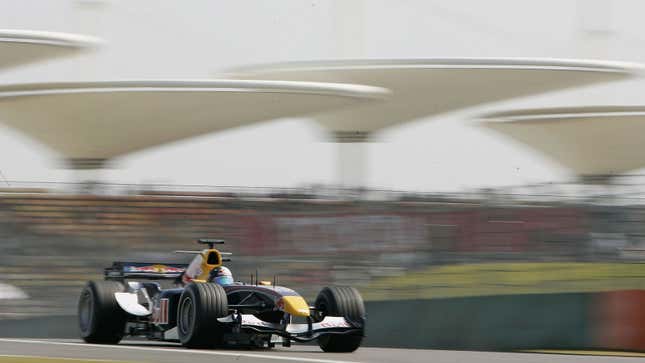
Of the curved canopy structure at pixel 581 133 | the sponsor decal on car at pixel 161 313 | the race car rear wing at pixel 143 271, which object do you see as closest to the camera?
the sponsor decal on car at pixel 161 313

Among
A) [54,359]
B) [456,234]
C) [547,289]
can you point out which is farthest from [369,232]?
[54,359]

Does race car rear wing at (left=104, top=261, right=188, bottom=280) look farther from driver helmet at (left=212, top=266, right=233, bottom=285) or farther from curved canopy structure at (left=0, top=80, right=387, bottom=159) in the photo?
curved canopy structure at (left=0, top=80, right=387, bottom=159)

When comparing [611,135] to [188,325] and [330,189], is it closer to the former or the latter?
[330,189]

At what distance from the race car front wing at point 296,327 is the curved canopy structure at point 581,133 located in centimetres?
2587

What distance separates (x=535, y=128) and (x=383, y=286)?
2373cm

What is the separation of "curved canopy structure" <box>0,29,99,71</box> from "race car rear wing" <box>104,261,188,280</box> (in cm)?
1654


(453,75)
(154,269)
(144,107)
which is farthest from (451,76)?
(154,269)

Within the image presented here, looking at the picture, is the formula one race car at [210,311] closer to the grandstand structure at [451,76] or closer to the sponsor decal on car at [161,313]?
the sponsor decal on car at [161,313]

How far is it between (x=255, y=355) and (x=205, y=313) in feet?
3.74

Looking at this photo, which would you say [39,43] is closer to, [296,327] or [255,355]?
[296,327]

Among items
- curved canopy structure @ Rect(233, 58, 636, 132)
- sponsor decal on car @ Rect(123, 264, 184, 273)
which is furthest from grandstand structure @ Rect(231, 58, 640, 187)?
sponsor decal on car @ Rect(123, 264, 184, 273)

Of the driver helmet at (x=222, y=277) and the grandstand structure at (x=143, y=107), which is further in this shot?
the grandstand structure at (x=143, y=107)

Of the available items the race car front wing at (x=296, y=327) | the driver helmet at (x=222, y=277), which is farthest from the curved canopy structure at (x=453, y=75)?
the race car front wing at (x=296, y=327)

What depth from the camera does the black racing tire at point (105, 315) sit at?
1438cm
